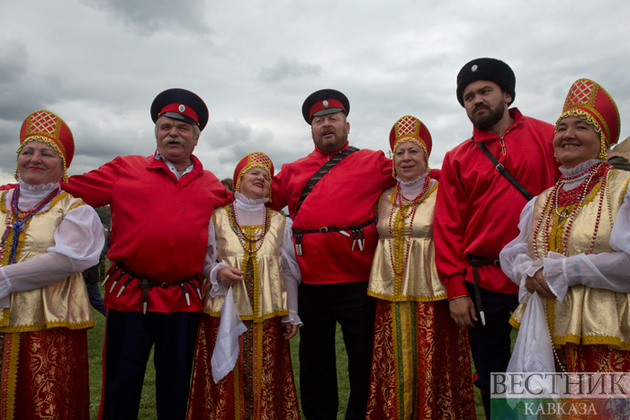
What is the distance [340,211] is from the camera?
3.23 metres

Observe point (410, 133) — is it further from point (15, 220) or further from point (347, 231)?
point (15, 220)

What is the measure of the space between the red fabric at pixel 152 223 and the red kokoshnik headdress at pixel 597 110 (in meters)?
2.43

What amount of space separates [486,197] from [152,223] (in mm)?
2255

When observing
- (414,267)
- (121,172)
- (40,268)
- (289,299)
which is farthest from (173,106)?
(414,267)

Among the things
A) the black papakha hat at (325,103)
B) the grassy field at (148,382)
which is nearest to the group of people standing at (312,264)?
the black papakha hat at (325,103)

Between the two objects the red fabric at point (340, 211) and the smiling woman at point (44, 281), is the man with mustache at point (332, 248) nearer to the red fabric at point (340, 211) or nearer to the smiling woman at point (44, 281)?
the red fabric at point (340, 211)

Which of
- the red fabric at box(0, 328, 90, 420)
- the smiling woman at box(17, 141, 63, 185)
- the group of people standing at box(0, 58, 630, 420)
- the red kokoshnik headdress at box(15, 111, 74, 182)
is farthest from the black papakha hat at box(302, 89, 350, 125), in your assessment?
the red fabric at box(0, 328, 90, 420)

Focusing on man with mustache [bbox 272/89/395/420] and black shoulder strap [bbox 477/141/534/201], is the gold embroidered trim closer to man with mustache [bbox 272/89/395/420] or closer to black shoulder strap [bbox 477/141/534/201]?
man with mustache [bbox 272/89/395/420]

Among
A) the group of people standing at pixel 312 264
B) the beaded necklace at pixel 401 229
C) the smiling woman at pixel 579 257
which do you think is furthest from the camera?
the beaded necklace at pixel 401 229

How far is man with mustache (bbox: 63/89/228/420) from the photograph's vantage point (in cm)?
276

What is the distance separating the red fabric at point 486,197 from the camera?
2.63m

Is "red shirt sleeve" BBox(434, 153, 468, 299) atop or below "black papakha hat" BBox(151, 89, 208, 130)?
below

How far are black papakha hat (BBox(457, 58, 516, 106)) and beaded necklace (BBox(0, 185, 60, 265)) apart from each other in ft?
9.73

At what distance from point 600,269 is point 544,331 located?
415 millimetres
